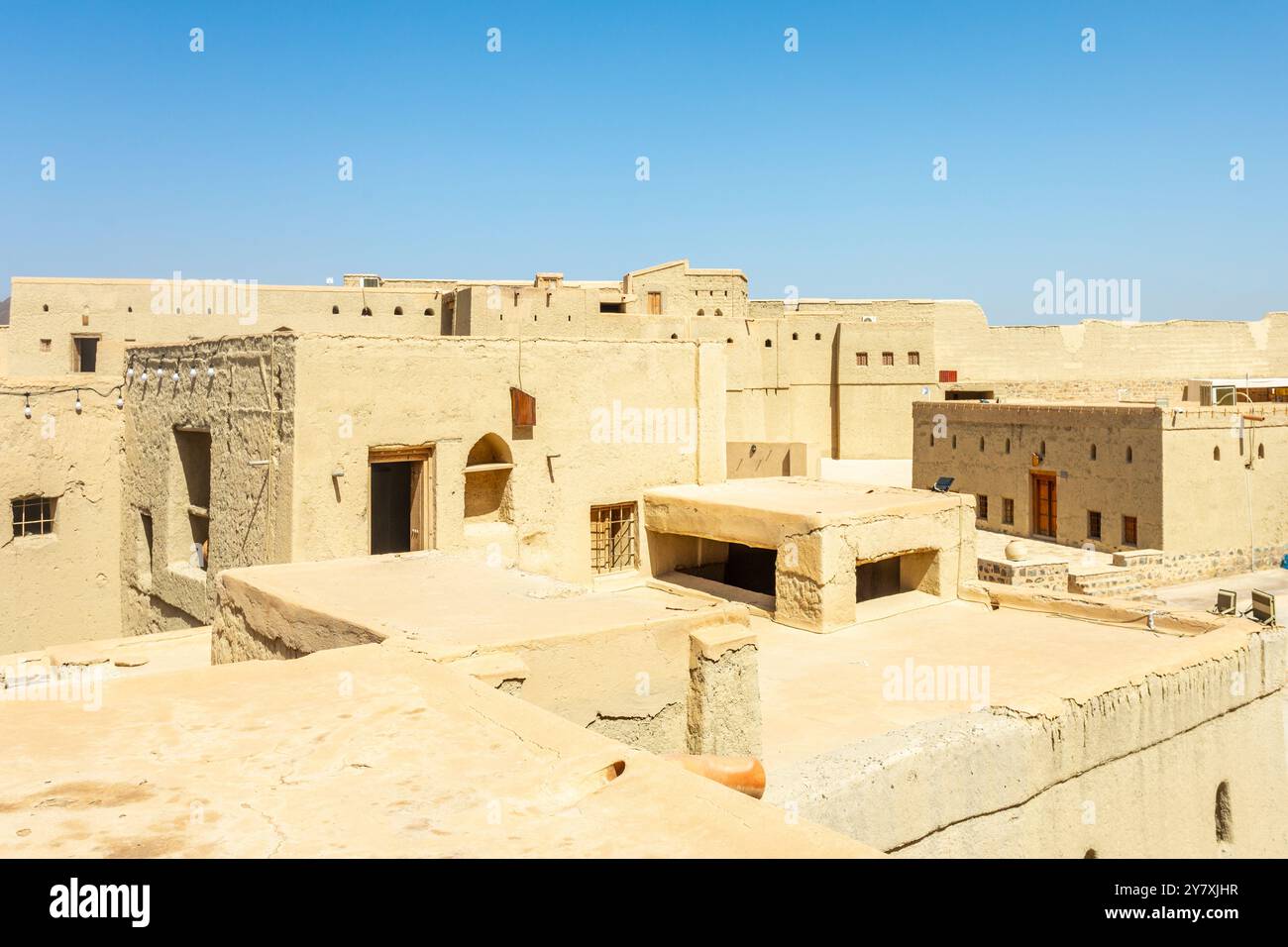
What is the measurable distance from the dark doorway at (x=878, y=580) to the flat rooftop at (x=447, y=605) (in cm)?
685

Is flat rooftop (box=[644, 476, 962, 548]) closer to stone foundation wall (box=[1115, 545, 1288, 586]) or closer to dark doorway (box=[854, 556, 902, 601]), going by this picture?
dark doorway (box=[854, 556, 902, 601])

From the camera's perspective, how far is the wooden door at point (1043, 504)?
24444mm

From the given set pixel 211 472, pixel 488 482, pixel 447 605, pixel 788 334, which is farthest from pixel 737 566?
pixel 788 334

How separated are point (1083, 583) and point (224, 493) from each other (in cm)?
1483

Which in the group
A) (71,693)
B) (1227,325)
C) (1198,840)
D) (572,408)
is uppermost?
(1227,325)

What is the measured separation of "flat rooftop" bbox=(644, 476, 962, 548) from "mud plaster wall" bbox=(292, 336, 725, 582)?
52 cm

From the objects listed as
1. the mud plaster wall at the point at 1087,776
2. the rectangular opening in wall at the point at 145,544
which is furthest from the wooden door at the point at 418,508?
the mud plaster wall at the point at 1087,776

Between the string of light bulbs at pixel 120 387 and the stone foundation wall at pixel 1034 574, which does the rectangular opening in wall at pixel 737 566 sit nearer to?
the stone foundation wall at pixel 1034 574

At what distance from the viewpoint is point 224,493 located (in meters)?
11.9

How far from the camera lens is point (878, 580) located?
46.8ft

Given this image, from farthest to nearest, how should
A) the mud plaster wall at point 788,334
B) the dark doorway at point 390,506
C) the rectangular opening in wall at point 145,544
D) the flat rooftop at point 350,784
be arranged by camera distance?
the mud plaster wall at point 788,334 < the dark doorway at point 390,506 < the rectangular opening in wall at point 145,544 < the flat rooftop at point 350,784

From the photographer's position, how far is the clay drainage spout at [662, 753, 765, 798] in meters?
4.36

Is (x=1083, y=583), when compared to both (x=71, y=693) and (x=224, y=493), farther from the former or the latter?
(x=71, y=693)
